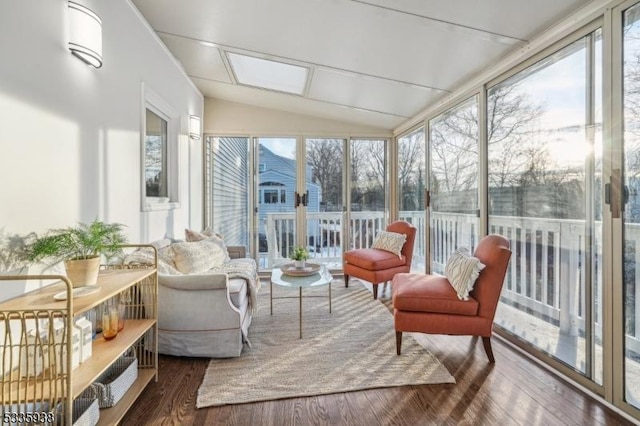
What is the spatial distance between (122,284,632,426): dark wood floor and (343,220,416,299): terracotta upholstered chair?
1599 mm

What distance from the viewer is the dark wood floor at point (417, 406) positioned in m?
1.72

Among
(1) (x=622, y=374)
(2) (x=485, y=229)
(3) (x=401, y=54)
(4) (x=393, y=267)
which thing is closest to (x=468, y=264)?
(2) (x=485, y=229)

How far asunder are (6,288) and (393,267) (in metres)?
3.31

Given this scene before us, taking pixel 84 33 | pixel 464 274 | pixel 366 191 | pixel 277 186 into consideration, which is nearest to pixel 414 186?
pixel 366 191

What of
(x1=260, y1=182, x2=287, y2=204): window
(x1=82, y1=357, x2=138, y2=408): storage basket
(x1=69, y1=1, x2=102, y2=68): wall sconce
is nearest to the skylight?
(x1=260, y1=182, x2=287, y2=204): window

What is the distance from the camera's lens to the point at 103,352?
1.62m

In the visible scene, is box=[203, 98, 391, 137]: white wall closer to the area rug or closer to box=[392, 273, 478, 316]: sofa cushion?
the area rug

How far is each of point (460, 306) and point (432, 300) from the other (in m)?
0.19

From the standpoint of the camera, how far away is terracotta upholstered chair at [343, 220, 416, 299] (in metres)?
3.72

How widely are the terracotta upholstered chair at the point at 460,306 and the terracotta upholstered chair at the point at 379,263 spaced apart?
1256 millimetres

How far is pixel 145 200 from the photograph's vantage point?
2.83 m

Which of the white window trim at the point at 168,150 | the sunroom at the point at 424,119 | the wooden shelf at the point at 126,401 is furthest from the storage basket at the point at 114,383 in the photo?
the white window trim at the point at 168,150

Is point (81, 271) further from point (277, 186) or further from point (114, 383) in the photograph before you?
point (277, 186)

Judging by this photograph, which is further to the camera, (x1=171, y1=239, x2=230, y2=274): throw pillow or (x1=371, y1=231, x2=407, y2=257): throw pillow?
(x1=371, y1=231, x2=407, y2=257): throw pillow
